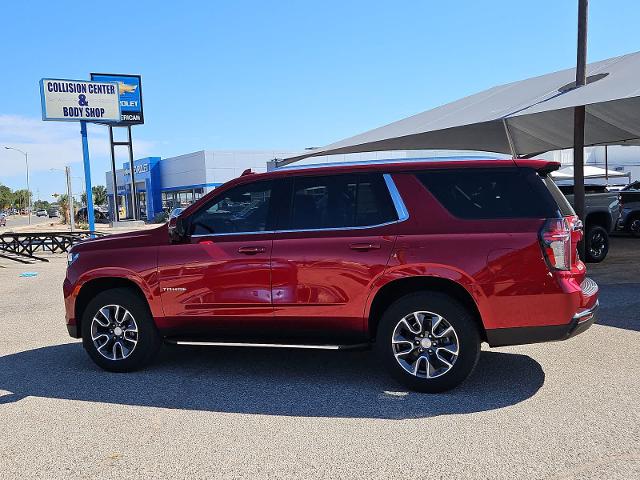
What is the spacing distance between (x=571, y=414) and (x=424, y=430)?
3.72 feet

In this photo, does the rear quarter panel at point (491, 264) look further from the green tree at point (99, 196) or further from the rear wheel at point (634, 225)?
the green tree at point (99, 196)

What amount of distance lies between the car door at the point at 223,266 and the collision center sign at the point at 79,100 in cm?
2304

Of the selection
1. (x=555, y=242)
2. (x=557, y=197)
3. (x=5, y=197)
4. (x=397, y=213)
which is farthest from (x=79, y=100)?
(x=5, y=197)

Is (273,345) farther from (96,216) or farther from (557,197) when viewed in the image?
(96,216)

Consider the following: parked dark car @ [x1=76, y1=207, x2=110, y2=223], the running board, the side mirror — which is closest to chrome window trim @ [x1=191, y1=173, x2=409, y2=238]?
the side mirror

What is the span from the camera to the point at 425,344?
482cm

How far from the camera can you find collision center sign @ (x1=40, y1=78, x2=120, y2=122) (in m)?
25.4

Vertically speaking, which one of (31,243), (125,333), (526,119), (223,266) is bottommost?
(125,333)

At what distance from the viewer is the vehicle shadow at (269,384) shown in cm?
466

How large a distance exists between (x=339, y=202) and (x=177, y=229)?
1.51m

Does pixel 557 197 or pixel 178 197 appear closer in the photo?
pixel 557 197

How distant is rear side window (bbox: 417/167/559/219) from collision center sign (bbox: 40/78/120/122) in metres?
24.5

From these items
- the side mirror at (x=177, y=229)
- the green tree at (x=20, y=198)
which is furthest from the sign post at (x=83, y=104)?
the green tree at (x=20, y=198)

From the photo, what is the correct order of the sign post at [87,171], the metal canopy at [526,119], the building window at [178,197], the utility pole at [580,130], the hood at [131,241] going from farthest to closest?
the building window at [178,197]
the sign post at [87,171]
the metal canopy at [526,119]
the utility pole at [580,130]
the hood at [131,241]
